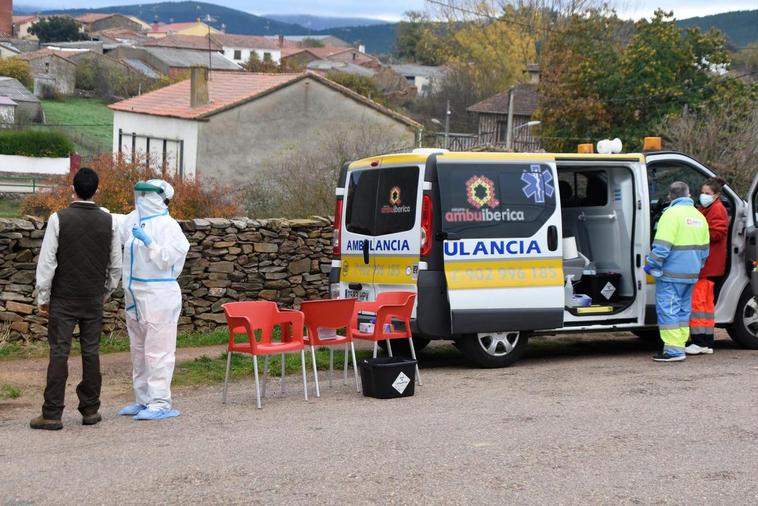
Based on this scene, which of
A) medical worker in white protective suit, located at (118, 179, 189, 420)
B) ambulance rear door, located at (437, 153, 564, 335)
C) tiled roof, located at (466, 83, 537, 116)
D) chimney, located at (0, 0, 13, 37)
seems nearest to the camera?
medical worker in white protective suit, located at (118, 179, 189, 420)

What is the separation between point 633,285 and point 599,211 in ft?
2.95

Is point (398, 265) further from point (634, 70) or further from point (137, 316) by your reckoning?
point (634, 70)

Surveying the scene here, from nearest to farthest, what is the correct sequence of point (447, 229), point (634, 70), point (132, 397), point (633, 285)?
point (132, 397) → point (447, 229) → point (633, 285) → point (634, 70)

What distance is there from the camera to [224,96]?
3844 cm

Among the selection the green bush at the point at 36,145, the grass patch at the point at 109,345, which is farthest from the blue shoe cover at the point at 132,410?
the green bush at the point at 36,145

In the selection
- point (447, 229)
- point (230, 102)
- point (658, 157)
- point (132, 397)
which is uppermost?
point (230, 102)

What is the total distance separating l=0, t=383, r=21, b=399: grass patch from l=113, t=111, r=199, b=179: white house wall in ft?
79.0

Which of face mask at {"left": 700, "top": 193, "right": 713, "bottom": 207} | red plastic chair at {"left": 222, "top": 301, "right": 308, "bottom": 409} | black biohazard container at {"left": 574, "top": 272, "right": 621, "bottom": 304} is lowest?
red plastic chair at {"left": 222, "top": 301, "right": 308, "bottom": 409}

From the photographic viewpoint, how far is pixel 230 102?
36844 millimetres

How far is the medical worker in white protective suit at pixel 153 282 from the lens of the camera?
8.67 m

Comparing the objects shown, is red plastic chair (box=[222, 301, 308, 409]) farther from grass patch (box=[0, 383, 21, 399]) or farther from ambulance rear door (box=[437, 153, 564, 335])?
grass patch (box=[0, 383, 21, 399])

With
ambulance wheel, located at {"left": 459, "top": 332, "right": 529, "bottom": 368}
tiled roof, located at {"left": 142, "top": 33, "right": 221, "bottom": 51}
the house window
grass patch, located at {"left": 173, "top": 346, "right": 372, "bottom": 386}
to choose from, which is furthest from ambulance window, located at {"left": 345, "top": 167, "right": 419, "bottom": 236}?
tiled roof, located at {"left": 142, "top": 33, "right": 221, "bottom": 51}

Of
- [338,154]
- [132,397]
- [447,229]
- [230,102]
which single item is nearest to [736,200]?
[447,229]

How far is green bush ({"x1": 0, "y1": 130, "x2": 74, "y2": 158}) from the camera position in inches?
2003
